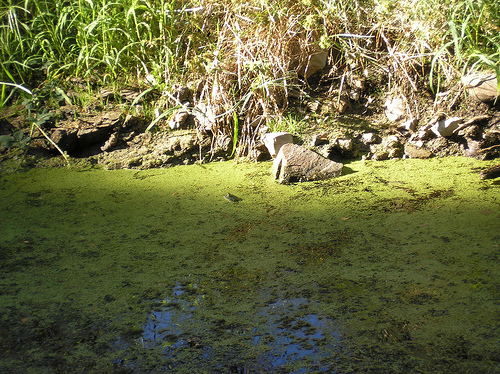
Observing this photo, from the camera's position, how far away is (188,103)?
8.01ft

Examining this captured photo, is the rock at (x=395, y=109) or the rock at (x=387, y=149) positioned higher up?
the rock at (x=395, y=109)

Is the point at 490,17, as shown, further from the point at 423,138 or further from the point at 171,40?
the point at 171,40

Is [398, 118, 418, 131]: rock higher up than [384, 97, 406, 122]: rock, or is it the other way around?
[384, 97, 406, 122]: rock

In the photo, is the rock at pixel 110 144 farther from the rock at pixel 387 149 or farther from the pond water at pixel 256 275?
the rock at pixel 387 149

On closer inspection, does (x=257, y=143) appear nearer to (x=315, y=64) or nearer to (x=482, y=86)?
(x=315, y=64)

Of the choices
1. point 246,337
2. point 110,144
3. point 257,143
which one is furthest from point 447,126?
point 110,144

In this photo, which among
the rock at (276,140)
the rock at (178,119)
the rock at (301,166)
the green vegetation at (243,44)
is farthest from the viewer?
the rock at (178,119)

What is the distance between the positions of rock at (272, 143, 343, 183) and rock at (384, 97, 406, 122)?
0.52 m

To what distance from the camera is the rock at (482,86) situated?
2135mm

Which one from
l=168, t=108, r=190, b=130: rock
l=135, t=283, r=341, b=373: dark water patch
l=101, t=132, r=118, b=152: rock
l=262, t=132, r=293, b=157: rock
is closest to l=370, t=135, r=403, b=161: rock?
l=262, t=132, r=293, b=157: rock

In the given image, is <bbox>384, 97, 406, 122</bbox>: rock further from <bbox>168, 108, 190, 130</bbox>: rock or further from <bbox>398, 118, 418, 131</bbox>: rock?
<bbox>168, 108, 190, 130</bbox>: rock

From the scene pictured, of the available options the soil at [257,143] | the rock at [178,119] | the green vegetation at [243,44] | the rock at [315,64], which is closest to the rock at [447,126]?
the soil at [257,143]

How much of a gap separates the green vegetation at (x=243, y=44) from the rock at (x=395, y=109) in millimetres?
80

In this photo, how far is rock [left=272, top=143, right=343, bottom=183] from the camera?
1.97 m
